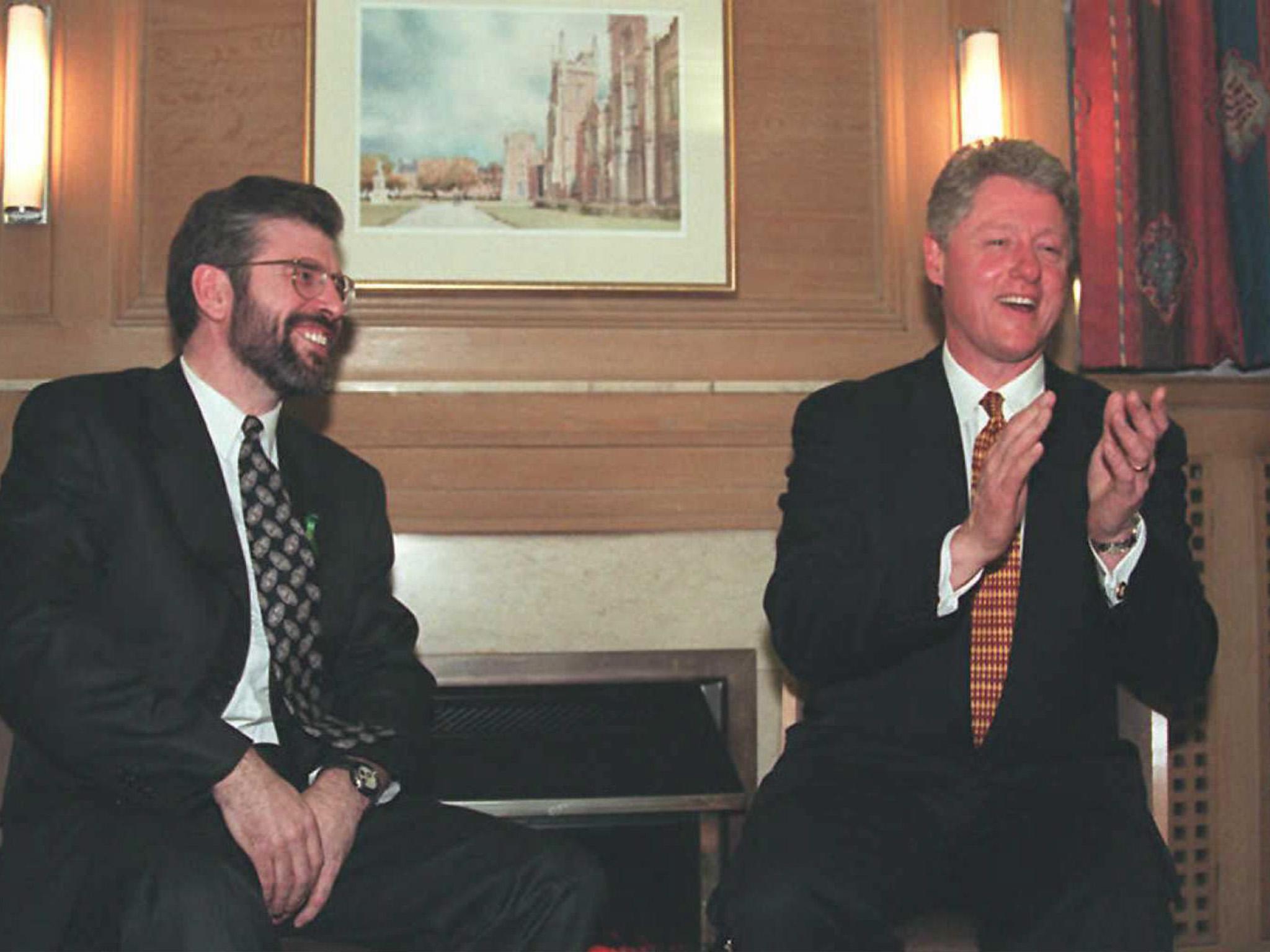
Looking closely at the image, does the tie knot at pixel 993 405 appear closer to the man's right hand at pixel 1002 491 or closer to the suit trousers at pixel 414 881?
the man's right hand at pixel 1002 491

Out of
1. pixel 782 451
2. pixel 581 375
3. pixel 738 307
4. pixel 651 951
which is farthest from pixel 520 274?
pixel 651 951

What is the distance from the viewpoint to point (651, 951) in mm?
2979

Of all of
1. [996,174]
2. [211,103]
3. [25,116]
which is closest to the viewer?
[996,174]

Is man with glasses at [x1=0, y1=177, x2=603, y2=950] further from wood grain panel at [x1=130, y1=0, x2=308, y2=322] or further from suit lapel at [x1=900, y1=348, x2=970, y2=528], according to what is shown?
suit lapel at [x1=900, y1=348, x2=970, y2=528]

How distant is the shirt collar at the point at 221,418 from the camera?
2371mm

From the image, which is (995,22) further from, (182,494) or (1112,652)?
(182,494)

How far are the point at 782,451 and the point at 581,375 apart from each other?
0.49 m

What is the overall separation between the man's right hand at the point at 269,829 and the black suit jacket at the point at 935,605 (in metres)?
0.84

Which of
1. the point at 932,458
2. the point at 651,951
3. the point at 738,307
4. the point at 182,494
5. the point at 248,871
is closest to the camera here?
the point at 248,871

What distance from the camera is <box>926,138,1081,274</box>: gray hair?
8.13ft

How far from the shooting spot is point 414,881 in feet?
7.00

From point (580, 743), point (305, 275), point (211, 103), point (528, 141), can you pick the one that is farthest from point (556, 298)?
point (580, 743)

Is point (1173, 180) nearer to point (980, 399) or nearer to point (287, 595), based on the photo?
point (980, 399)

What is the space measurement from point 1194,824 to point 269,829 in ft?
7.39
